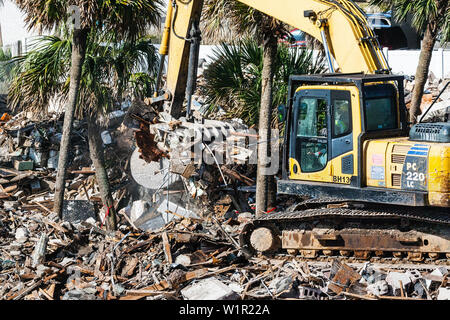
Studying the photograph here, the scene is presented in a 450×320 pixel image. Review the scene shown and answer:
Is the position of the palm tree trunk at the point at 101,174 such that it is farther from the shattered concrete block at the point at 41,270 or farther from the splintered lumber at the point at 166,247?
the shattered concrete block at the point at 41,270

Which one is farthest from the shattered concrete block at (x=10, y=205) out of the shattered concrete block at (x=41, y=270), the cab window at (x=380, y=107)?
the cab window at (x=380, y=107)

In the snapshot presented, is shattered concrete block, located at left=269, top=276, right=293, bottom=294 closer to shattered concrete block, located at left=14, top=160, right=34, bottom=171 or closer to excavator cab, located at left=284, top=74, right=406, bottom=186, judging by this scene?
excavator cab, located at left=284, top=74, right=406, bottom=186

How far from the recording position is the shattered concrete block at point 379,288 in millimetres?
10555

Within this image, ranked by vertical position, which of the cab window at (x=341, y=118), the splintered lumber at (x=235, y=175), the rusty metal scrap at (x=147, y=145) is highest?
the cab window at (x=341, y=118)

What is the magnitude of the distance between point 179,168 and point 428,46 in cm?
738

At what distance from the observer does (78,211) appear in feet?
57.3

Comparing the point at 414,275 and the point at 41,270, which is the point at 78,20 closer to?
the point at 41,270

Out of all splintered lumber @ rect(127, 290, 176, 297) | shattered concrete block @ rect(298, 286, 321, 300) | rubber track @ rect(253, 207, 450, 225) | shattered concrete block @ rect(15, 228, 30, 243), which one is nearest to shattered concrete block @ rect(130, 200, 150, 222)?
shattered concrete block @ rect(15, 228, 30, 243)

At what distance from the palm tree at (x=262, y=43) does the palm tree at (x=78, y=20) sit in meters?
1.78

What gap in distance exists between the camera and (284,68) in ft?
55.8

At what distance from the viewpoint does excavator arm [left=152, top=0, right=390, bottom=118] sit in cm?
1192

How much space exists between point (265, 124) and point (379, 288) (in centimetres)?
569

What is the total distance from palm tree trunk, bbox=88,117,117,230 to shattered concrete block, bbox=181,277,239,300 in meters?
5.74
